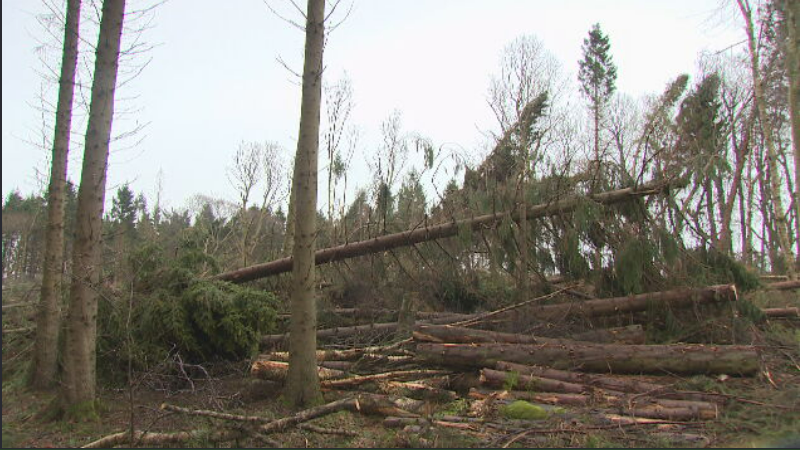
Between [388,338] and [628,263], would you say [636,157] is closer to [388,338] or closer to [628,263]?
[628,263]

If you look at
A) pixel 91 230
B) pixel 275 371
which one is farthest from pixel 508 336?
pixel 91 230

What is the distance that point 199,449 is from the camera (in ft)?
14.4

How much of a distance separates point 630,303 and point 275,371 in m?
5.29

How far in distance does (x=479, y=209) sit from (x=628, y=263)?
248 centimetres

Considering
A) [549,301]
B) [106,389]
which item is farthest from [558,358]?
[106,389]

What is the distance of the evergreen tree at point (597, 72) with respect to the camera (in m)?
25.1

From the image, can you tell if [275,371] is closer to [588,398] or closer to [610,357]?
[588,398]

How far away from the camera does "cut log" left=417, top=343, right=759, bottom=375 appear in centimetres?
605

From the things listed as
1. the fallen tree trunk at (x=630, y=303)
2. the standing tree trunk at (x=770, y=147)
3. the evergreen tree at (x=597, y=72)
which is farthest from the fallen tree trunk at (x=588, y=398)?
the evergreen tree at (x=597, y=72)

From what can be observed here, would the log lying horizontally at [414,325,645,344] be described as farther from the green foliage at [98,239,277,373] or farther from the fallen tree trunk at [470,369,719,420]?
the green foliage at [98,239,277,373]

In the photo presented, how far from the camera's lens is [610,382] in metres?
5.89

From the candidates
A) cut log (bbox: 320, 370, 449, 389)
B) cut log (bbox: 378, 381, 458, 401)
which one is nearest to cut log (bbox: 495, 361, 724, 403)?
cut log (bbox: 378, 381, 458, 401)

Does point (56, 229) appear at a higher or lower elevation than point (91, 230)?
higher

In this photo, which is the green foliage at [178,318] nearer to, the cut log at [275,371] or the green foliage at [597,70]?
the cut log at [275,371]
